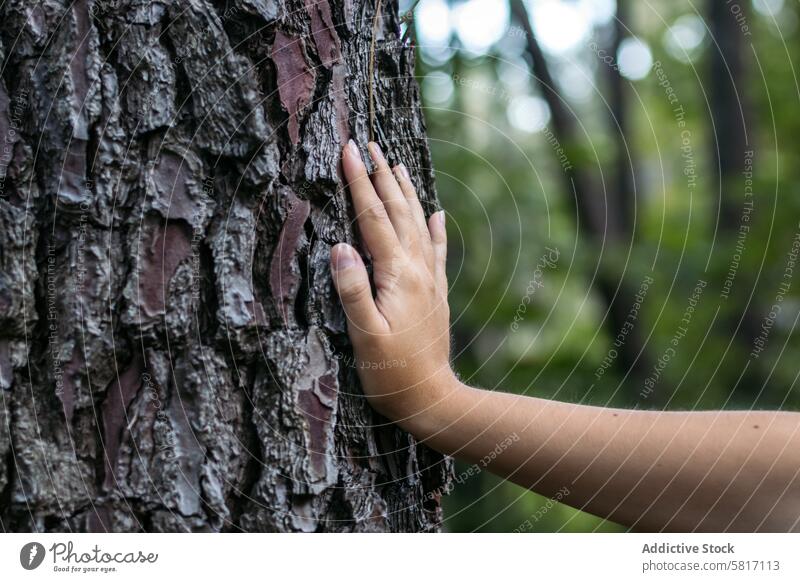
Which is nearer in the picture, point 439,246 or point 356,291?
point 356,291

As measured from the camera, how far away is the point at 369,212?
1101mm

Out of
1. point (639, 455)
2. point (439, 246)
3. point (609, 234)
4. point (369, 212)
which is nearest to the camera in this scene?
point (639, 455)

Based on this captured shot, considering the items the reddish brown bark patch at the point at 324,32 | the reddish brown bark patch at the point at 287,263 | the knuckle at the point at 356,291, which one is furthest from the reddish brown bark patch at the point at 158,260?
the reddish brown bark patch at the point at 324,32

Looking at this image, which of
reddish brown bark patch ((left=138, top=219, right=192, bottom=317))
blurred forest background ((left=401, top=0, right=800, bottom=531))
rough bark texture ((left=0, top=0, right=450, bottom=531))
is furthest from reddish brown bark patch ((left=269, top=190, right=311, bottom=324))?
blurred forest background ((left=401, top=0, right=800, bottom=531))

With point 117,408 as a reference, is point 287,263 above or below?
above

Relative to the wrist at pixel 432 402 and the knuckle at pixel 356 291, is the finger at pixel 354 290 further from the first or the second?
the wrist at pixel 432 402

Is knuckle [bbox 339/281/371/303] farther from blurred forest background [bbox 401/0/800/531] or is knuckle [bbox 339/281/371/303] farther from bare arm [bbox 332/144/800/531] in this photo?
blurred forest background [bbox 401/0/800/531]

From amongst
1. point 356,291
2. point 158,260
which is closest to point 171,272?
point 158,260

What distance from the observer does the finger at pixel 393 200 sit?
113 centimetres

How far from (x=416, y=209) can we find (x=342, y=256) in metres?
0.17

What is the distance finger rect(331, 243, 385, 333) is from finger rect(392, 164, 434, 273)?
0.42 ft

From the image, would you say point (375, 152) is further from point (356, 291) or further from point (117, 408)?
point (117, 408)

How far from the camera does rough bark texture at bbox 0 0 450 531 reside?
100cm
